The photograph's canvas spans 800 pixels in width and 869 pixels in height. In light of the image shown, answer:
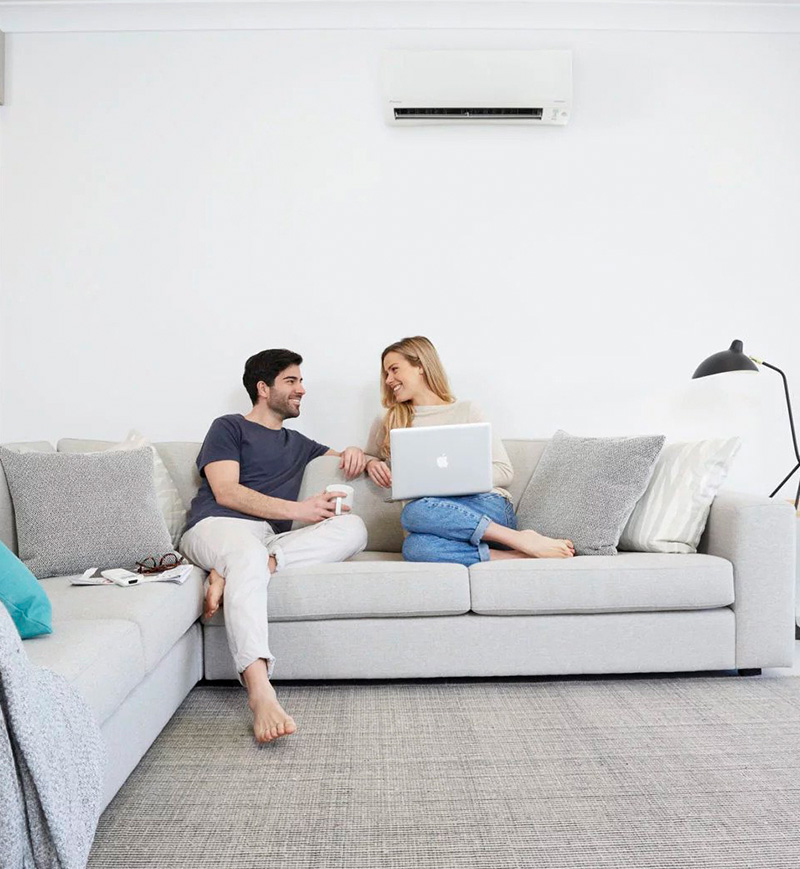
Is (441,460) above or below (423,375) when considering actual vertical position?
below

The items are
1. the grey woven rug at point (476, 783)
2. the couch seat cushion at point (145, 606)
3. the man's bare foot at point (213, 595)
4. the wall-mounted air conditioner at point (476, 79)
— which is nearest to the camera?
the grey woven rug at point (476, 783)

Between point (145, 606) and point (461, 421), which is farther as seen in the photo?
point (461, 421)

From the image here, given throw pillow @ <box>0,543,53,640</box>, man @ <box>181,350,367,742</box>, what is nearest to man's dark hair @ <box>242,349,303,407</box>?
man @ <box>181,350,367,742</box>

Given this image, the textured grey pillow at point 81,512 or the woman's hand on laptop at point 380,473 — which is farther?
the woman's hand on laptop at point 380,473

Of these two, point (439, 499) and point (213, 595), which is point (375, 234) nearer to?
point (439, 499)

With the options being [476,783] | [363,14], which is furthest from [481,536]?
[363,14]

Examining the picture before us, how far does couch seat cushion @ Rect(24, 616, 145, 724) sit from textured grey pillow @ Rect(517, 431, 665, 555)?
1.57 meters

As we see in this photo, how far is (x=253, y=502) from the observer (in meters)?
3.00

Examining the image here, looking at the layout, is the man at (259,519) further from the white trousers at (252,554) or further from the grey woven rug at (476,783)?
the grey woven rug at (476,783)

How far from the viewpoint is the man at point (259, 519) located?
93.7 inches

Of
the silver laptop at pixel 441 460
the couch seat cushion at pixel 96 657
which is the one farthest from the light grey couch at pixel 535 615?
the couch seat cushion at pixel 96 657

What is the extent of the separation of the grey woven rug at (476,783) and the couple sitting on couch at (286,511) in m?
0.22

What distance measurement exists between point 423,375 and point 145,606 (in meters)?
1.61

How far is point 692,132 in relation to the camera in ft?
12.6
